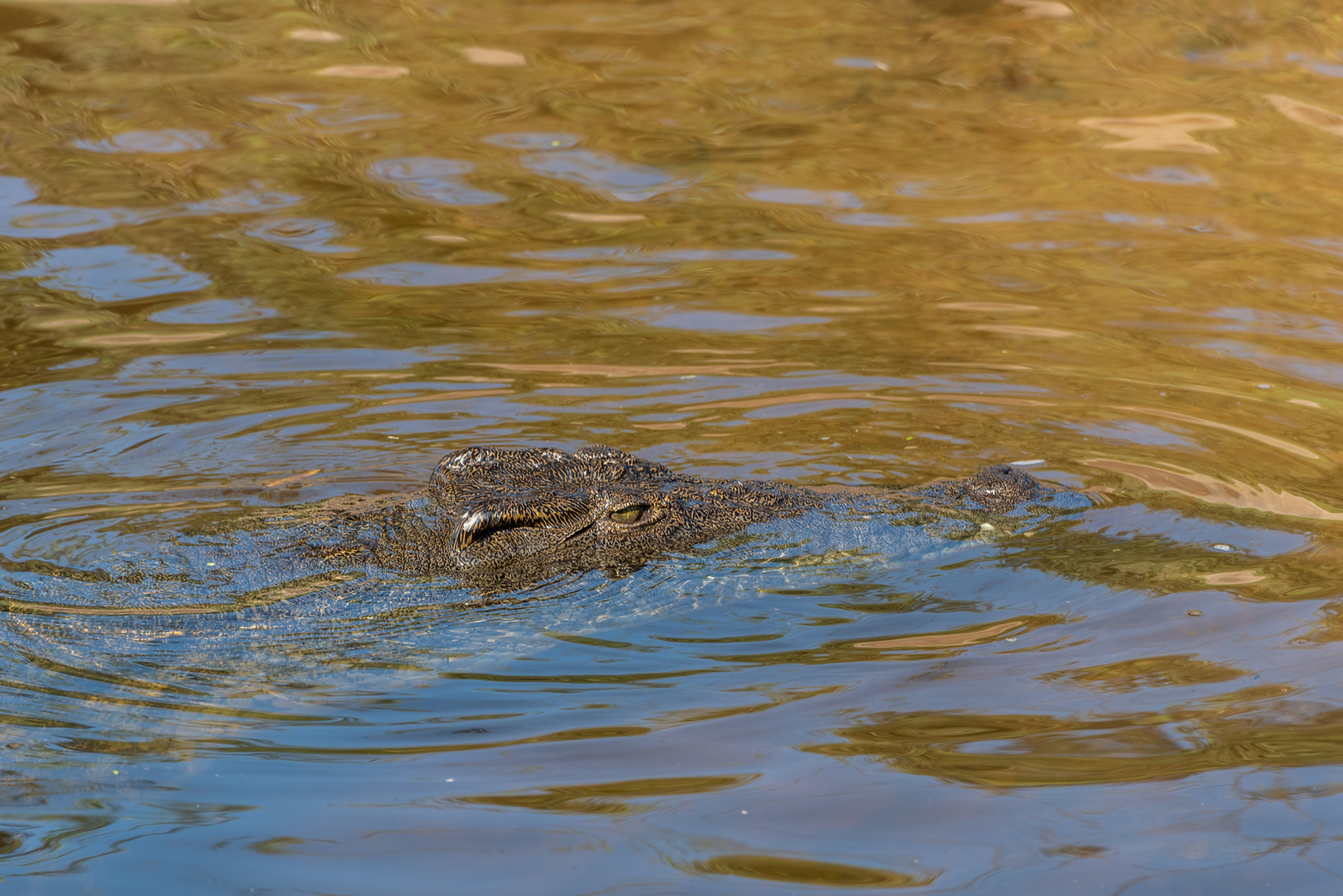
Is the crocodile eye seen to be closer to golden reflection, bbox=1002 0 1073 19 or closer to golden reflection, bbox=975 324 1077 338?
golden reflection, bbox=975 324 1077 338

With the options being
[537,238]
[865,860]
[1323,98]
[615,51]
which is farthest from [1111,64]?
[865,860]

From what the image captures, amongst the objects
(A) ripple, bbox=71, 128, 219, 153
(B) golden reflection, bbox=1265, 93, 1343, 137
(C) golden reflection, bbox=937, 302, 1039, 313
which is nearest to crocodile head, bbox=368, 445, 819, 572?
(C) golden reflection, bbox=937, 302, 1039, 313

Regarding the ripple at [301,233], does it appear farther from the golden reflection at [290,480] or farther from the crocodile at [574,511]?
the crocodile at [574,511]

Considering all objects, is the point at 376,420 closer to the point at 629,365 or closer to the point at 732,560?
the point at 629,365

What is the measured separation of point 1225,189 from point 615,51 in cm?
486

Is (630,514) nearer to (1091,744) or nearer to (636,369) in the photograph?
(1091,744)

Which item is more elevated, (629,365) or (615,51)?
(615,51)

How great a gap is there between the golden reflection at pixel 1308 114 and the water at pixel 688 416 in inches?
1.1

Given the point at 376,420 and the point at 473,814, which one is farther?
the point at 376,420

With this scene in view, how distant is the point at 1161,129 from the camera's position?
978cm

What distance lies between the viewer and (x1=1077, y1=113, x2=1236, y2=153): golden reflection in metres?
9.57

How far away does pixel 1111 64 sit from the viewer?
413 inches

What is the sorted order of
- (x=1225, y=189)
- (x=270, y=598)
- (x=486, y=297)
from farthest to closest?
(x=1225, y=189) < (x=486, y=297) < (x=270, y=598)

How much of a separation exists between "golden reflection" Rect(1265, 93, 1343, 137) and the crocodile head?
22.4 ft
